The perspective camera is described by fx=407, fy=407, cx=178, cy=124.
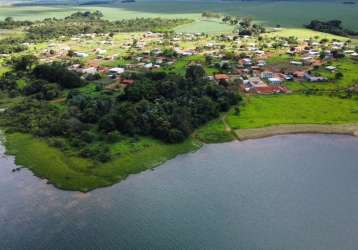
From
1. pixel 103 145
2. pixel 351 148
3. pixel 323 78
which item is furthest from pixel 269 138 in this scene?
pixel 323 78

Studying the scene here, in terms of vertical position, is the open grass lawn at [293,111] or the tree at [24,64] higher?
the tree at [24,64]

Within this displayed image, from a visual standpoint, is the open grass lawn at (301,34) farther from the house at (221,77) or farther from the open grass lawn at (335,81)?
the house at (221,77)

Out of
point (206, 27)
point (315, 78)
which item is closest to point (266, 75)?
point (315, 78)

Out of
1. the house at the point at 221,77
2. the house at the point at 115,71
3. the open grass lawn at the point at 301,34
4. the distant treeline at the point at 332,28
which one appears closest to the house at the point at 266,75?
the house at the point at 221,77

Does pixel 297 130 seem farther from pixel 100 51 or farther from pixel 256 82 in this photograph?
pixel 100 51

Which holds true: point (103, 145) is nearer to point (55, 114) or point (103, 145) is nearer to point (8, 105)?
point (55, 114)

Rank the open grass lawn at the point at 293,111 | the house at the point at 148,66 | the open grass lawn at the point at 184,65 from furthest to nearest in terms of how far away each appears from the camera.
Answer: the house at the point at 148,66, the open grass lawn at the point at 184,65, the open grass lawn at the point at 293,111

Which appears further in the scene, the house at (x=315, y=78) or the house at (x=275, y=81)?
the house at (x=315, y=78)

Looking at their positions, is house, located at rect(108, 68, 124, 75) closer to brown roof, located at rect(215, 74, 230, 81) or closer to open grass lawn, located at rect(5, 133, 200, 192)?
brown roof, located at rect(215, 74, 230, 81)
